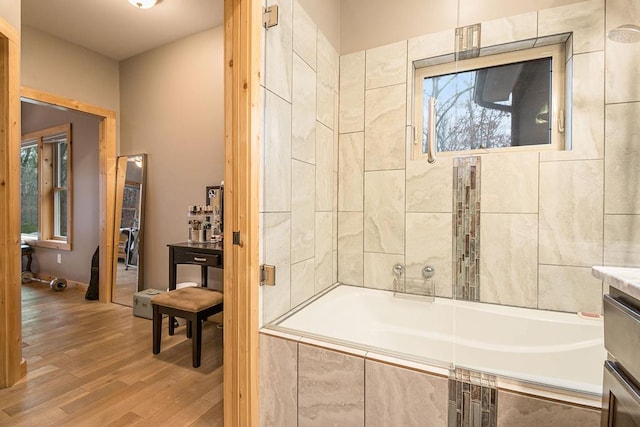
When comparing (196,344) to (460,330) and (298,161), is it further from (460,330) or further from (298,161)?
(460,330)

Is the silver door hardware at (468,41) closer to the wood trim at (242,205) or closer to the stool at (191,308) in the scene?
the wood trim at (242,205)

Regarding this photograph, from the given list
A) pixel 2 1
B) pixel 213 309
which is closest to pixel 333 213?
pixel 213 309

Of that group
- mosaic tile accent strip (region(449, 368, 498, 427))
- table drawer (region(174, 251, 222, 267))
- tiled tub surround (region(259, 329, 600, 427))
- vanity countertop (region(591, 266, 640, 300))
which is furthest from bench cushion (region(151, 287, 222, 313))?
vanity countertop (region(591, 266, 640, 300))

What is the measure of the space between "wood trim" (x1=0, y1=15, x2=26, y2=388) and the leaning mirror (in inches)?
55.8

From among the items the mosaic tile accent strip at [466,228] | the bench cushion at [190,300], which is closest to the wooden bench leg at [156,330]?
the bench cushion at [190,300]

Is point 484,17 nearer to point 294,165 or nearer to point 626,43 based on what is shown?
point 626,43

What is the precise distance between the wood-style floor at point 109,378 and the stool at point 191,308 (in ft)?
0.49

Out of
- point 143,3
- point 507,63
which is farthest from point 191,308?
point 507,63

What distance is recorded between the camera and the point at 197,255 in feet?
7.98

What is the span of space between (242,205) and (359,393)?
0.91 m

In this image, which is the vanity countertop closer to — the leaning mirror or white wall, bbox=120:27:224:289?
white wall, bbox=120:27:224:289

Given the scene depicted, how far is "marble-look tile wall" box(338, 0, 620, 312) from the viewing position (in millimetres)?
1564

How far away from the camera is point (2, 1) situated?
170 centimetres

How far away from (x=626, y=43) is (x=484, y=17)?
72 cm
